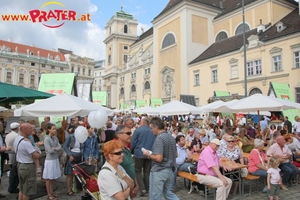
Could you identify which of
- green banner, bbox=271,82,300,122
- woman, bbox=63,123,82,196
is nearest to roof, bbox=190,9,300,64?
green banner, bbox=271,82,300,122

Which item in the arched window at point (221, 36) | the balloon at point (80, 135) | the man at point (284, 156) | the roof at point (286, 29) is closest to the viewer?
the balloon at point (80, 135)

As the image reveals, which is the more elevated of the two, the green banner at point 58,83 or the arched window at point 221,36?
the arched window at point 221,36

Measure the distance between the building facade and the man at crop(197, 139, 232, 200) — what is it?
64.8 m

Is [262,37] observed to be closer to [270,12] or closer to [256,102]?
[270,12]

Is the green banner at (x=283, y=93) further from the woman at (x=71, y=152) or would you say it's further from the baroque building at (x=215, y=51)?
the woman at (x=71, y=152)

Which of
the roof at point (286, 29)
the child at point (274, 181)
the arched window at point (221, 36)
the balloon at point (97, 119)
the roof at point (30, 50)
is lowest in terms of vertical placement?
the child at point (274, 181)

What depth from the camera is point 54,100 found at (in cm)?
741

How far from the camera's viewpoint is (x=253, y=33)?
95.5 feet

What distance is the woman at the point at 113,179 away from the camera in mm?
2754

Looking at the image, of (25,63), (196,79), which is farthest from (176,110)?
(25,63)

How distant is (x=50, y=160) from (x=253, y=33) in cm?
2902

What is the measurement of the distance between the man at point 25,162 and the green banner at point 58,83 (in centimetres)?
865

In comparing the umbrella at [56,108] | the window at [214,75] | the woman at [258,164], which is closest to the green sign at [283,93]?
the woman at [258,164]

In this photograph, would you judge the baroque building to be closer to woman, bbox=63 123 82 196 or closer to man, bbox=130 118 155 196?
man, bbox=130 118 155 196
